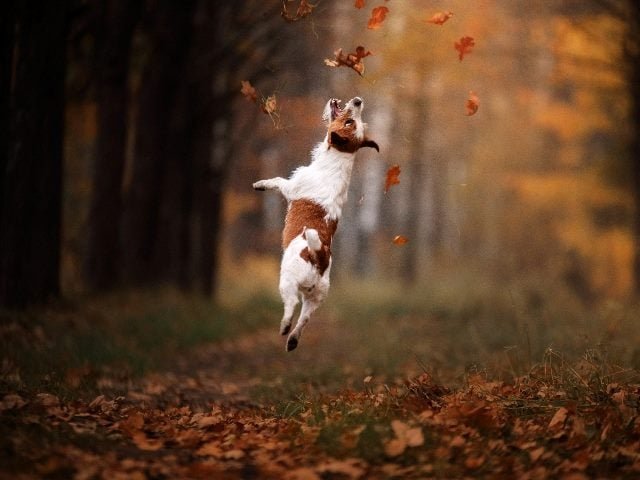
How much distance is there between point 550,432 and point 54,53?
9272mm

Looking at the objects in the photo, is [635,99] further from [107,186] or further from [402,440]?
[402,440]

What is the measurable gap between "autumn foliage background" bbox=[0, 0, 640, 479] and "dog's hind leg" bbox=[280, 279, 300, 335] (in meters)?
0.76

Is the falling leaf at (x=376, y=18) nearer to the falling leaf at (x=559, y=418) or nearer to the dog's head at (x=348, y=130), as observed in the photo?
the dog's head at (x=348, y=130)

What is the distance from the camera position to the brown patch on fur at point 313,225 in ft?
19.5

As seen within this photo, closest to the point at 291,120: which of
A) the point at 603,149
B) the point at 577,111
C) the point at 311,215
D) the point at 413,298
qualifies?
the point at 413,298

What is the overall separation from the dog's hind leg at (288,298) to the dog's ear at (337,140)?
3.81 ft

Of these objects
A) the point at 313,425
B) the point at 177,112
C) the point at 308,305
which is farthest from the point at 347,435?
the point at 177,112

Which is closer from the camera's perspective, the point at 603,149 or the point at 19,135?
the point at 19,135

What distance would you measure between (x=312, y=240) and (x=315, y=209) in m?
0.39

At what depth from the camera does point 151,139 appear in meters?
16.9

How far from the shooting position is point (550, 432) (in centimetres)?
540

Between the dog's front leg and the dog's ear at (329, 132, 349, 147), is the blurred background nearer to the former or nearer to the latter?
the dog's ear at (329, 132, 349, 147)

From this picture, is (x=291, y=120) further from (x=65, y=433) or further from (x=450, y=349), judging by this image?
(x=65, y=433)

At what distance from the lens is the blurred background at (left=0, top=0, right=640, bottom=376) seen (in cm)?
1200
